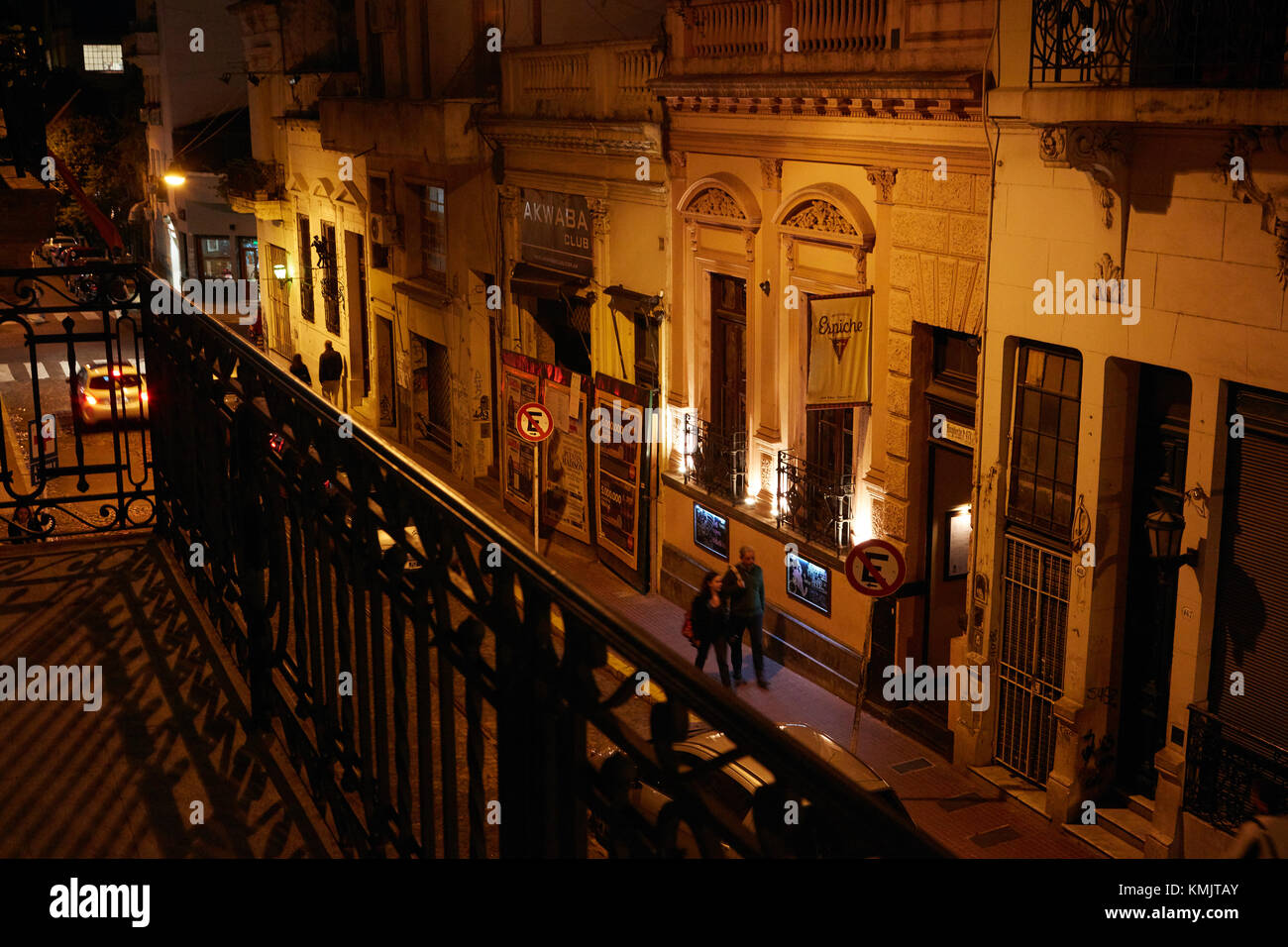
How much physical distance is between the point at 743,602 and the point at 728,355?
3723 mm

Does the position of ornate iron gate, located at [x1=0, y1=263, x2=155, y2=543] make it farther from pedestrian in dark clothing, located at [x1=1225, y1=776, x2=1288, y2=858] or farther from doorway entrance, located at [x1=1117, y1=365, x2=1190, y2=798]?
doorway entrance, located at [x1=1117, y1=365, x2=1190, y2=798]

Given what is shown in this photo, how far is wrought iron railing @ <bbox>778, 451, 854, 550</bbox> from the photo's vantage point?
15945 millimetres

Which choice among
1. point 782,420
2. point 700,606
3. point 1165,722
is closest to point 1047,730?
point 1165,722

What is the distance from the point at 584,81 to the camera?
20656mm

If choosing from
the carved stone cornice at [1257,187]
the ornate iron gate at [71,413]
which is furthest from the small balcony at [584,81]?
the carved stone cornice at [1257,187]

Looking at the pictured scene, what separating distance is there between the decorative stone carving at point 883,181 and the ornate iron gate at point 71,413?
7486 mm

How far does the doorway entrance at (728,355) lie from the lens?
59.2 ft

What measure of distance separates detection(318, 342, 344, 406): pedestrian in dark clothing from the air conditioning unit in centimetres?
331

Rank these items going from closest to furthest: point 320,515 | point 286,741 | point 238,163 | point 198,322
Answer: point 320,515, point 286,741, point 198,322, point 238,163

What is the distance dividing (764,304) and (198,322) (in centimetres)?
1124

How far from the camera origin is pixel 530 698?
124 inches

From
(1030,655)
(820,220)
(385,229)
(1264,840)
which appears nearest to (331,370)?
(385,229)
